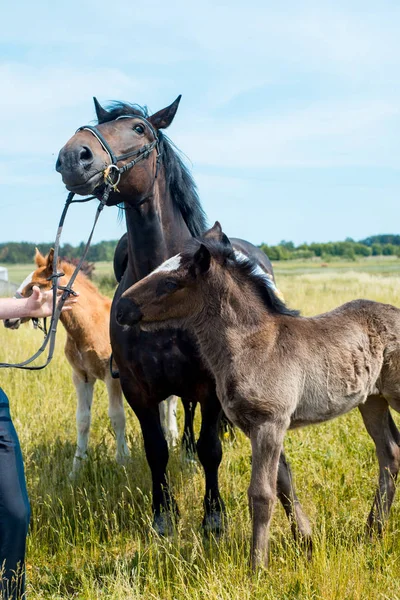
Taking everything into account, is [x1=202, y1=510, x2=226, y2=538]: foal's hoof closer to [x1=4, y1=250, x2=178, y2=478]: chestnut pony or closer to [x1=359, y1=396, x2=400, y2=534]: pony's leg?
[x1=359, y1=396, x2=400, y2=534]: pony's leg

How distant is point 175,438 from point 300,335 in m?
3.27

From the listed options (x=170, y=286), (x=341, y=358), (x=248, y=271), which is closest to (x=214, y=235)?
(x=248, y=271)

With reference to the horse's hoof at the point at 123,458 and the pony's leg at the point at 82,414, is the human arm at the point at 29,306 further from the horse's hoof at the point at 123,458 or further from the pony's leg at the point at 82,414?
the pony's leg at the point at 82,414

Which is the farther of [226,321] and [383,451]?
[383,451]

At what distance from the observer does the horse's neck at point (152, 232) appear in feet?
14.2

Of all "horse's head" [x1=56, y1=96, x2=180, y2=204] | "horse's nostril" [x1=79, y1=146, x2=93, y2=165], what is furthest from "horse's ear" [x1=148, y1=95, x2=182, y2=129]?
"horse's nostril" [x1=79, y1=146, x2=93, y2=165]

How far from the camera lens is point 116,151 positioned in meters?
4.06

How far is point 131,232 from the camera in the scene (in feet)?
14.4

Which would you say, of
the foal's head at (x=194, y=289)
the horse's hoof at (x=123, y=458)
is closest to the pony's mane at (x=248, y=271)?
the foal's head at (x=194, y=289)

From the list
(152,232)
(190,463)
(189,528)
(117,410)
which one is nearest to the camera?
(152,232)

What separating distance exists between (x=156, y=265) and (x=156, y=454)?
1355mm

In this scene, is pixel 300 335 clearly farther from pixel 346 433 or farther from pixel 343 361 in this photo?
pixel 346 433

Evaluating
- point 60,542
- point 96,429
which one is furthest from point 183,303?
point 96,429

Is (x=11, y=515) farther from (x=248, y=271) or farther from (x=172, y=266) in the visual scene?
(x=248, y=271)
